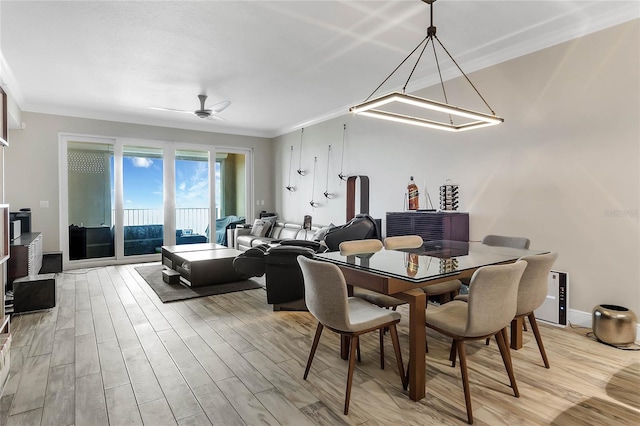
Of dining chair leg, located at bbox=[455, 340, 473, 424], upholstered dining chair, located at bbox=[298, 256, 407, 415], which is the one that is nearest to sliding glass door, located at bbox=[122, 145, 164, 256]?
upholstered dining chair, located at bbox=[298, 256, 407, 415]

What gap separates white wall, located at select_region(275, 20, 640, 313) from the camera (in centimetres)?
310

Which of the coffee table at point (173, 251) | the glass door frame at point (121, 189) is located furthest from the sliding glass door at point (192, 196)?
the coffee table at point (173, 251)

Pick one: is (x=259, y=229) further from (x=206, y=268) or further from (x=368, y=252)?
(x=368, y=252)

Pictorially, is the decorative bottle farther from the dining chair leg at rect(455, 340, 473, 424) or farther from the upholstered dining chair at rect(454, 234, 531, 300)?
the dining chair leg at rect(455, 340, 473, 424)

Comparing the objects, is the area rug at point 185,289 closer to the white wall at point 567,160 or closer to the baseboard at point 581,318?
the white wall at point 567,160

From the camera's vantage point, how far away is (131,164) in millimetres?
7113

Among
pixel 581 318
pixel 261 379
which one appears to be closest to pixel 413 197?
pixel 581 318

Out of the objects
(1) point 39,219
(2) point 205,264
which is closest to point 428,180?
(2) point 205,264

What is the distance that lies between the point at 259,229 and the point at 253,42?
4.42 metres

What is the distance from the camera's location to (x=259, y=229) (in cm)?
747

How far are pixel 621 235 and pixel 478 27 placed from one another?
231 cm

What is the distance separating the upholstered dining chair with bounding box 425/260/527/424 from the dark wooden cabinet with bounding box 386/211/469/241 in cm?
202

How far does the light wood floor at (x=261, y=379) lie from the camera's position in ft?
6.68

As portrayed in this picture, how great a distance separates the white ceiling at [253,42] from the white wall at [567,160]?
28 centimetres
